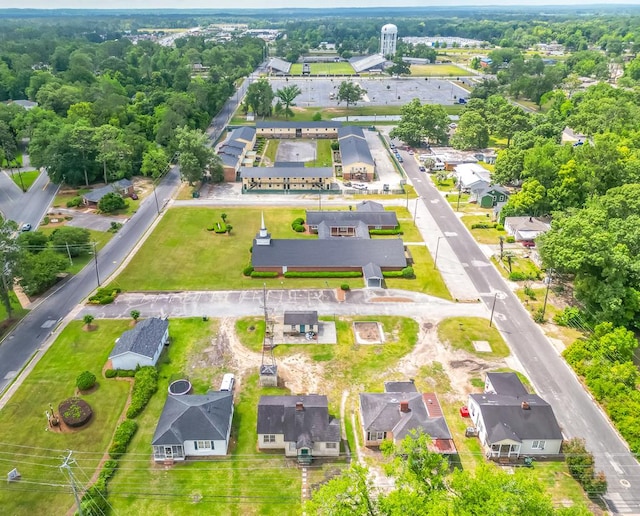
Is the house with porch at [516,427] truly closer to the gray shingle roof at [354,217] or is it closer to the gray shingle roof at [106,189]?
the gray shingle roof at [354,217]

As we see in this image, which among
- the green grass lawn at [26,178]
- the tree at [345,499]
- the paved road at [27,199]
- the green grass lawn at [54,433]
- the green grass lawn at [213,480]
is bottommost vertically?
the green grass lawn at [213,480]

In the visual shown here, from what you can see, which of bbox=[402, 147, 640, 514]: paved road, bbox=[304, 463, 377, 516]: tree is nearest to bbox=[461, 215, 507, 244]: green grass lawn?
bbox=[402, 147, 640, 514]: paved road

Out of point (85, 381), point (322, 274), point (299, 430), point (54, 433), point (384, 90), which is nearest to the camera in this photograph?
point (299, 430)

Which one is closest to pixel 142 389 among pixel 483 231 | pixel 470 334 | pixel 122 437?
pixel 122 437

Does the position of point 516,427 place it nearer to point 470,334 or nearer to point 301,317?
point 470,334

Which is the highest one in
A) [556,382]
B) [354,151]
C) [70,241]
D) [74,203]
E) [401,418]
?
[354,151]

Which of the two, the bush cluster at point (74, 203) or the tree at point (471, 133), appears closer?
the bush cluster at point (74, 203)

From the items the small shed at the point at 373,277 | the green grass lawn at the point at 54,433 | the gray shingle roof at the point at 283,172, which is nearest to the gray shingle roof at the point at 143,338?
the green grass lawn at the point at 54,433
